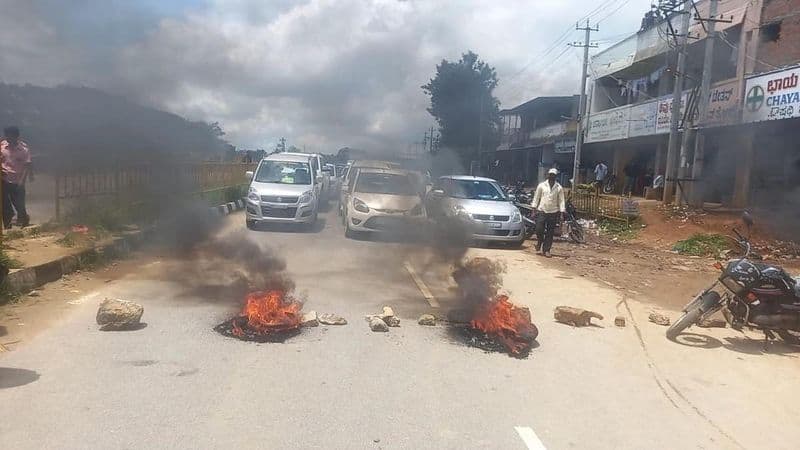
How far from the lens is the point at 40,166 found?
11.4m

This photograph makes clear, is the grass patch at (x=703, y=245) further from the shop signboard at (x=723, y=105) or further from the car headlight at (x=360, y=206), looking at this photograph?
the car headlight at (x=360, y=206)

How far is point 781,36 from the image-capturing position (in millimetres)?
17109

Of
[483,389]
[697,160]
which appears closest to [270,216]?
[483,389]

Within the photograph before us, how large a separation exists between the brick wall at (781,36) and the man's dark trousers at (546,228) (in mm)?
9541

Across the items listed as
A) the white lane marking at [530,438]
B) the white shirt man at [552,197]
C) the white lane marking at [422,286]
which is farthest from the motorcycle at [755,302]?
the white shirt man at [552,197]

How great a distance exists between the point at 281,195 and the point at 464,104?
Answer: 30449 millimetres

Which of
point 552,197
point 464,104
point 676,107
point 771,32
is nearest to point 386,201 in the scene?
point 552,197

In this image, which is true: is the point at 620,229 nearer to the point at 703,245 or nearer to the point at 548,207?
the point at 703,245

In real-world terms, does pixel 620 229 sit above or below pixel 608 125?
below

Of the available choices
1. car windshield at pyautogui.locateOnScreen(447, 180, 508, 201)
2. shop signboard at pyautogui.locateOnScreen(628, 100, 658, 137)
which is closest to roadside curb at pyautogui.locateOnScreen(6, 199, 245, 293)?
car windshield at pyautogui.locateOnScreen(447, 180, 508, 201)

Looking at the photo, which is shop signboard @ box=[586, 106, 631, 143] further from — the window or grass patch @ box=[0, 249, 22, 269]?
grass patch @ box=[0, 249, 22, 269]

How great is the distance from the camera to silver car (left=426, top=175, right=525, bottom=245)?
1296 centimetres

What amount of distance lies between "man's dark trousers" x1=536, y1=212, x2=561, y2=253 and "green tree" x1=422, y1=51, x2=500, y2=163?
2758 cm

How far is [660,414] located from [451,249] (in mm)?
6796
